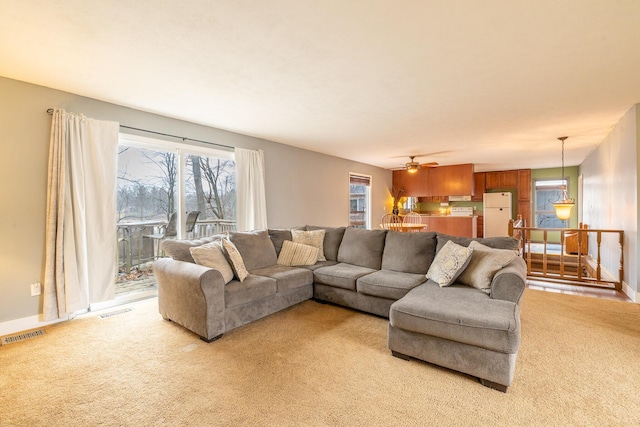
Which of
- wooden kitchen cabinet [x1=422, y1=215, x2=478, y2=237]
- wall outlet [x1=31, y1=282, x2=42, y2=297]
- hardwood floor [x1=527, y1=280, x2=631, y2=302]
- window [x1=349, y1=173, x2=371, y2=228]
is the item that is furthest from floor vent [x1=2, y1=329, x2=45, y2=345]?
wooden kitchen cabinet [x1=422, y1=215, x2=478, y2=237]

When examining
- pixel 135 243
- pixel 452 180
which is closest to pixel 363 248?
pixel 135 243

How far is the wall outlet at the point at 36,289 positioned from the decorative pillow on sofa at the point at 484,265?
422cm

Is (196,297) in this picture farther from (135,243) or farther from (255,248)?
(135,243)

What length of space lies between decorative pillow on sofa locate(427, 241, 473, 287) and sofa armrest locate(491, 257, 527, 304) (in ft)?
1.04

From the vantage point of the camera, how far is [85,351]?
2.41 meters

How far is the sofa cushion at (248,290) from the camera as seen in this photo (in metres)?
2.68

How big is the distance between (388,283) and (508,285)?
1.06 meters

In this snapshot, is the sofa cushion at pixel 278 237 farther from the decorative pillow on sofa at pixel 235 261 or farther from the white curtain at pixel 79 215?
the white curtain at pixel 79 215

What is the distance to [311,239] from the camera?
404 cm

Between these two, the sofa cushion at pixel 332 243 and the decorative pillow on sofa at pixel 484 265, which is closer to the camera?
the decorative pillow on sofa at pixel 484 265

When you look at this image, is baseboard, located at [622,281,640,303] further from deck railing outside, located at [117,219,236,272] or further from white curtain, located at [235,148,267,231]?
deck railing outside, located at [117,219,236,272]

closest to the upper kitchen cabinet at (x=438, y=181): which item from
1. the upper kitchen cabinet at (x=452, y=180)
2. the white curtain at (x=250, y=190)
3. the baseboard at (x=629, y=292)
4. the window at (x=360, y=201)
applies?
the upper kitchen cabinet at (x=452, y=180)

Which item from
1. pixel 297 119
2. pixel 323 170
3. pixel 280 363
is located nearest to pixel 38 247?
pixel 280 363

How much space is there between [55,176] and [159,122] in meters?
1.34
